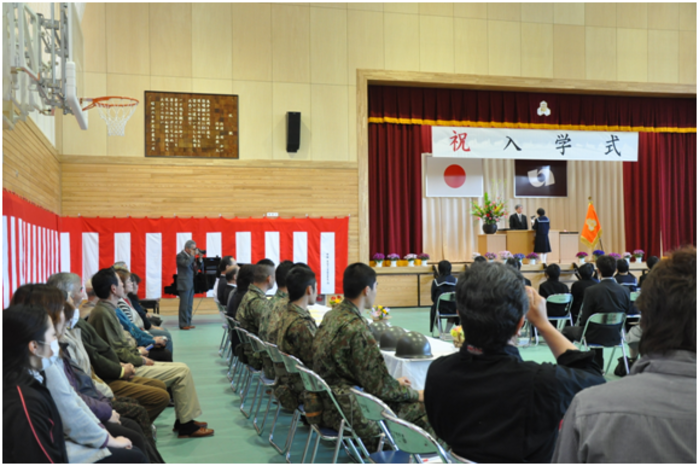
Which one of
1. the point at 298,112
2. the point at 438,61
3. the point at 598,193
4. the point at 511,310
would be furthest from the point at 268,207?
the point at 511,310

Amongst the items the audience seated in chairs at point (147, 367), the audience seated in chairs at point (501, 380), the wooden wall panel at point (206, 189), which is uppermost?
the wooden wall panel at point (206, 189)

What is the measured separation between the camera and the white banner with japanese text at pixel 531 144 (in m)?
13.3

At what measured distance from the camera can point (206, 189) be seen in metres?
12.3

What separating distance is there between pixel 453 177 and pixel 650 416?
15049 millimetres

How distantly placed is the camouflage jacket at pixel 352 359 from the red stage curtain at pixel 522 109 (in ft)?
37.4

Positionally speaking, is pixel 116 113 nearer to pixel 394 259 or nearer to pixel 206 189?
pixel 206 189

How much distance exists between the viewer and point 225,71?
12516mm

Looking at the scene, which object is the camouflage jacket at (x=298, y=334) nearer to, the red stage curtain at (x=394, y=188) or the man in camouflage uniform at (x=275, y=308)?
the man in camouflage uniform at (x=275, y=308)

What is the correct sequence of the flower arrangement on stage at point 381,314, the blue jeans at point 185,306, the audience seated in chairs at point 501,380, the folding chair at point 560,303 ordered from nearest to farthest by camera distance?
the audience seated in chairs at point 501,380 < the flower arrangement on stage at point 381,314 < the folding chair at point 560,303 < the blue jeans at point 185,306

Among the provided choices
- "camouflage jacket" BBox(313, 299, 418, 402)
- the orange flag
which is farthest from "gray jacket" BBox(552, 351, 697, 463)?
the orange flag

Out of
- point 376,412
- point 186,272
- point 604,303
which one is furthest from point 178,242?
point 376,412

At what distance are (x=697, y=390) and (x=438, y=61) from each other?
13.2m

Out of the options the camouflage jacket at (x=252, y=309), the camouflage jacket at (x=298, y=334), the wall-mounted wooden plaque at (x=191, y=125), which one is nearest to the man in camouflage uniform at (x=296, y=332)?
the camouflage jacket at (x=298, y=334)

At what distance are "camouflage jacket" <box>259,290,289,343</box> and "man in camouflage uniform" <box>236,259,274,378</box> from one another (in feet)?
0.41
